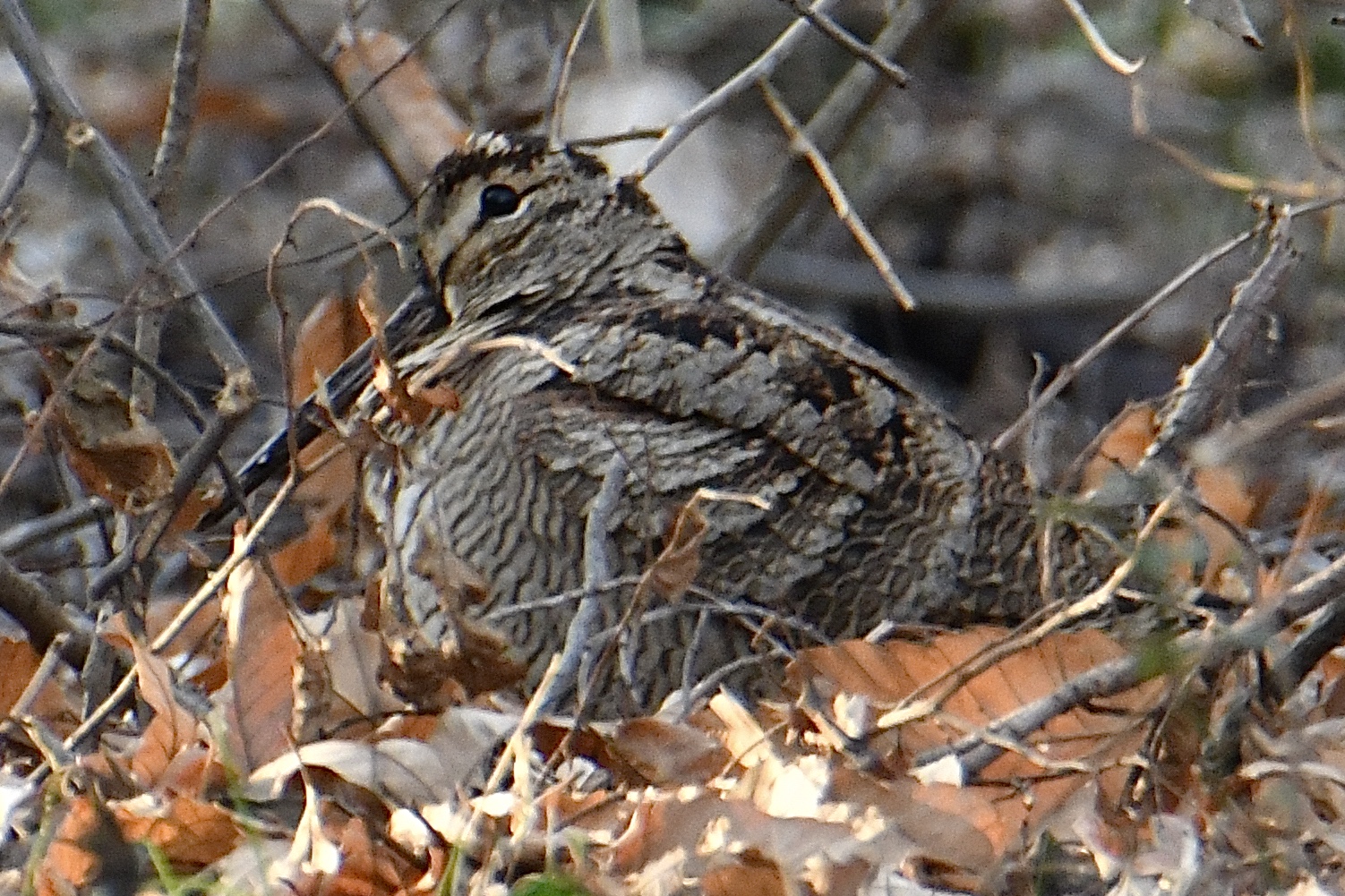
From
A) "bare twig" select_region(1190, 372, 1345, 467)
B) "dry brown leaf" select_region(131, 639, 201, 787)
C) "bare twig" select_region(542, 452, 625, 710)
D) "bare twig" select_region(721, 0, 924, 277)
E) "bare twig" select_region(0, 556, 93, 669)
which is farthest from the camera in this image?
"bare twig" select_region(721, 0, 924, 277)

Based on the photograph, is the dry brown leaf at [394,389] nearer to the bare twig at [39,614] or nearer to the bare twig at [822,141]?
the bare twig at [39,614]

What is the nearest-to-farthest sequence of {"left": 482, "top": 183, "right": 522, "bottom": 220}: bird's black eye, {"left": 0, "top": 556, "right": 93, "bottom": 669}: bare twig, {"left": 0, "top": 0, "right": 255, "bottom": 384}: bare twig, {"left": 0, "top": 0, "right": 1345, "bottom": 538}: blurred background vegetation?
{"left": 0, "top": 556, "right": 93, "bottom": 669}: bare twig
{"left": 0, "top": 0, "right": 255, "bottom": 384}: bare twig
{"left": 482, "top": 183, "right": 522, "bottom": 220}: bird's black eye
{"left": 0, "top": 0, "right": 1345, "bottom": 538}: blurred background vegetation

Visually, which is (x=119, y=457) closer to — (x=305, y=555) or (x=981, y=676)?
(x=305, y=555)

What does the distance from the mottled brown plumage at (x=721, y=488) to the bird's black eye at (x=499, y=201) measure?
16.4 inches

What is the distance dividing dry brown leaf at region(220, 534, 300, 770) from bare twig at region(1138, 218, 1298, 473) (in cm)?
139

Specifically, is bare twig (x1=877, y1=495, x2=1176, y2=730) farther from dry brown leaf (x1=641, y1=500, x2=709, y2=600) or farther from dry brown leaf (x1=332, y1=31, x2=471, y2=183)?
dry brown leaf (x1=332, y1=31, x2=471, y2=183)

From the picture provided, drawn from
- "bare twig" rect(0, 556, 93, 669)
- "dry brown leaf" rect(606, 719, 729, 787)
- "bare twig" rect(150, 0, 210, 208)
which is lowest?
"dry brown leaf" rect(606, 719, 729, 787)

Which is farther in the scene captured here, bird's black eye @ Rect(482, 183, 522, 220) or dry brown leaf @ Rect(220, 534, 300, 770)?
bird's black eye @ Rect(482, 183, 522, 220)

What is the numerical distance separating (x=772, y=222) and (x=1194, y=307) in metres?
2.98

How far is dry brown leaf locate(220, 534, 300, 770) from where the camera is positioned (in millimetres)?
3113

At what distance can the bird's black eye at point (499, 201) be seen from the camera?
4.48 metres

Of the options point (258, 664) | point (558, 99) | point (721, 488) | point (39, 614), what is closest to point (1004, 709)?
point (721, 488)

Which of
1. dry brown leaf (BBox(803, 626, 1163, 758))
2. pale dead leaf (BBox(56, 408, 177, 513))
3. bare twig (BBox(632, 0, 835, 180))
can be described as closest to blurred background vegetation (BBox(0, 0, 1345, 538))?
bare twig (BBox(632, 0, 835, 180))

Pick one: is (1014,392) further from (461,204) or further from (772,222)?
(461,204)
